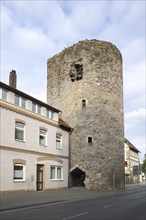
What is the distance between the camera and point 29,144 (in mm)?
29766

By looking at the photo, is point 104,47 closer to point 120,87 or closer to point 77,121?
point 120,87

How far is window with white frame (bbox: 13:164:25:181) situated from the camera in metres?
27.5

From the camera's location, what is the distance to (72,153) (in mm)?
38188

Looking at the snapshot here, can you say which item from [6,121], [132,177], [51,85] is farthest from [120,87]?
[132,177]

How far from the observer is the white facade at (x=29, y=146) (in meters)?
26.5

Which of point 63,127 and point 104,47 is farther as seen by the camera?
point 104,47

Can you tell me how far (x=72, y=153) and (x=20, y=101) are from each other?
39.4 feet

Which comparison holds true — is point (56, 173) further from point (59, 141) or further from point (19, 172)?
point (19, 172)

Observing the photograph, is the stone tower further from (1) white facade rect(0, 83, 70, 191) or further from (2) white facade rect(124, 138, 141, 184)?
(2) white facade rect(124, 138, 141, 184)

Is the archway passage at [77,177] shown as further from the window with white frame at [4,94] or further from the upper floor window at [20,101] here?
the window with white frame at [4,94]

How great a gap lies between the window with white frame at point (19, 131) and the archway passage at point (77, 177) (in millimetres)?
11146

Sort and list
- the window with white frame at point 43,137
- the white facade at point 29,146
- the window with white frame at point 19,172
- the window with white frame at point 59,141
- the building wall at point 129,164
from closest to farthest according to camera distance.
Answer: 1. the white facade at point 29,146
2. the window with white frame at point 19,172
3. the window with white frame at point 43,137
4. the window with white frame at point 59,141
5. the building wall at point 129,164

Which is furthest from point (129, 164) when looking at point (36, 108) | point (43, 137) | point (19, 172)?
point (19, 172)

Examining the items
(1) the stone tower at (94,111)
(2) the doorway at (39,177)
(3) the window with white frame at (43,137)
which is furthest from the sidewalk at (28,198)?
(1) the stone tower at (94,111)
